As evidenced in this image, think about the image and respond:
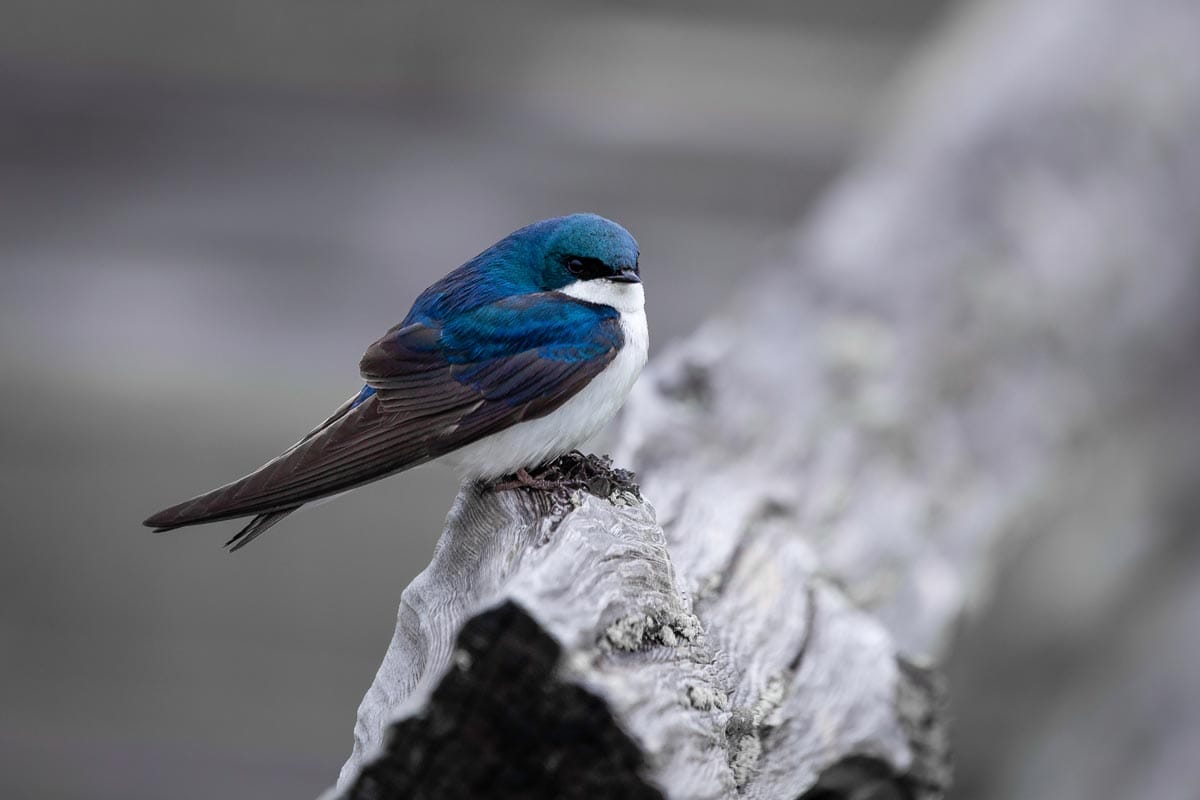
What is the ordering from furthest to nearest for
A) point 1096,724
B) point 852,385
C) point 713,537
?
point 1096,724, point 852,385, point 713,537

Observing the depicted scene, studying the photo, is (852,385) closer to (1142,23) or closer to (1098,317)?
(1098,317)

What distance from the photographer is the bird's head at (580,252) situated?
5.87ft

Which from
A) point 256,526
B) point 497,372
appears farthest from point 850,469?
point 256,526

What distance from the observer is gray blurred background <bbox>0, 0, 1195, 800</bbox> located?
4.41 metres

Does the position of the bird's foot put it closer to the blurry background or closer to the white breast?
the white breast

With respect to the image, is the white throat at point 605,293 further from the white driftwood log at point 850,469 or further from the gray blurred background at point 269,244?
the gray blurred background at point 269,244

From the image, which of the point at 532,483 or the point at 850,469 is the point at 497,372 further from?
the point at 850,469

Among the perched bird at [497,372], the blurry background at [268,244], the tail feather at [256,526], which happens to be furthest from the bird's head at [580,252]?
the blurry background at [268,244]

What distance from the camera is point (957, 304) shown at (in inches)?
94.0

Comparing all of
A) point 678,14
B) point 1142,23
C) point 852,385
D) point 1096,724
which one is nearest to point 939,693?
point 852,385

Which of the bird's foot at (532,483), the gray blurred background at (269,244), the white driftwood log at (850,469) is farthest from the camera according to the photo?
the gray blurred background at (269,244)

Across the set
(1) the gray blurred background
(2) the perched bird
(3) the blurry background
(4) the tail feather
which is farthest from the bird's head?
(3) the blurry background

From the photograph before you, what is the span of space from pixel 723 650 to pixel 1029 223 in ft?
4.43

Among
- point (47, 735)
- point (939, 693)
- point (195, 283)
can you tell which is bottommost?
point (939, 693)
